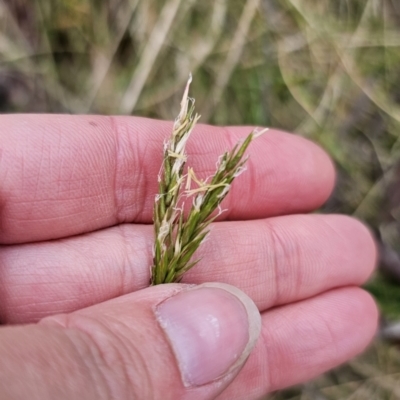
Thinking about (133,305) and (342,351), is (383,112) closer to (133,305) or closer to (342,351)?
(342,351)

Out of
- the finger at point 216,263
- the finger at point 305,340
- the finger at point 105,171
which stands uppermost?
the finger at point 105,171

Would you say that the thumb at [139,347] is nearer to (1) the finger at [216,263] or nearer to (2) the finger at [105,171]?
(1) the finger at [216,263]

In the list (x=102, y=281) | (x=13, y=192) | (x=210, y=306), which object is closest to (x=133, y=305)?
→ (x=210, y=306)

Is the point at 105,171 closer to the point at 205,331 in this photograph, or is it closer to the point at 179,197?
the point at 179,197

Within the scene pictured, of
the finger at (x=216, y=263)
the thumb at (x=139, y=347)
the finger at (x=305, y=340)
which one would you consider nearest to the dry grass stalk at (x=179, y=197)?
the thumb at (x=139, y=347)

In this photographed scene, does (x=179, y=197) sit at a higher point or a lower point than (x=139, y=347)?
higher

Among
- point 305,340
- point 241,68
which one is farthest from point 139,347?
point 241,68
